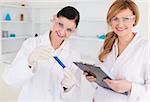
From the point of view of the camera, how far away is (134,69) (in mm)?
1050

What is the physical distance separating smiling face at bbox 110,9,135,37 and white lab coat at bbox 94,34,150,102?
7cm

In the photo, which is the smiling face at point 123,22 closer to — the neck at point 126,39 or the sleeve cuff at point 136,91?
the neck at point 126,39

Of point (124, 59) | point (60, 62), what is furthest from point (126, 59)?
point (60, 62)

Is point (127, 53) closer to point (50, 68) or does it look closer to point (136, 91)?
point (136, 91)

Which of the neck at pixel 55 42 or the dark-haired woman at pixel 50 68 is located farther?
the neck at pixel 55 42

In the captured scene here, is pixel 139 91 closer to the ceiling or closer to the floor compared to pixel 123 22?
closer to the floor

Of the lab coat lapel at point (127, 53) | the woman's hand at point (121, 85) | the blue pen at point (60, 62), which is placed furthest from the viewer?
the blue pen at point (60, 62)

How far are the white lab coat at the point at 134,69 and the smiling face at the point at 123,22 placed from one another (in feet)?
0.22

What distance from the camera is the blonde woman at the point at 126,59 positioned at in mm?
1031

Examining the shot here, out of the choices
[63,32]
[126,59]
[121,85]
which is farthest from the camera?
[63,32]

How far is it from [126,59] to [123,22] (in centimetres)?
18

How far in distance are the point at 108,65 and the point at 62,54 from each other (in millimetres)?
276

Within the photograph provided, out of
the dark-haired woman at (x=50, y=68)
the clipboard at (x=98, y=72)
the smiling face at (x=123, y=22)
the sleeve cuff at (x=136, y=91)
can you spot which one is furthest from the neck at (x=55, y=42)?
the sleeve cuff at (x=136, y=91)

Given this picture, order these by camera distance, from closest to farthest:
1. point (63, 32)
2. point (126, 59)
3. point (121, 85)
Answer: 1. point (121, 85)
2. point (126, 59)
3. point (63, 32)
